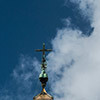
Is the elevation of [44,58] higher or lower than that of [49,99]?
higher

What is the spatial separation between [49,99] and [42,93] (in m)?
1.35

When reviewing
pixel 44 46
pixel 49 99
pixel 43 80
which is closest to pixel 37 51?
pixel 44 46

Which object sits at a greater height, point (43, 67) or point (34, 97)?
point (43, 67)

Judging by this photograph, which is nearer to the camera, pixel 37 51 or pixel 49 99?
pixel 49 99

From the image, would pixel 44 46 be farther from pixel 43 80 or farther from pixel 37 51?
pixel 43 80

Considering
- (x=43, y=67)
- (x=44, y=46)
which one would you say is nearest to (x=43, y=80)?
(x=43, y=67)

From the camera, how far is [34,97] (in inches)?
1676

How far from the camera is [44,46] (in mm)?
45625

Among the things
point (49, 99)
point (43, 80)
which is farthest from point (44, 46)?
point (49, 99)

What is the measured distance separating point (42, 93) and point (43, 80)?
6.29 feet

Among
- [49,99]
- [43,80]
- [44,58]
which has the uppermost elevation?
[44,58]

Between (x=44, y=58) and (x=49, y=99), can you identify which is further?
(x=44, y=58)

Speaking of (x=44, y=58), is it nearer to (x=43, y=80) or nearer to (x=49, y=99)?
(x=43, y=80)

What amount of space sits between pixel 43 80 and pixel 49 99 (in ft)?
9.83
